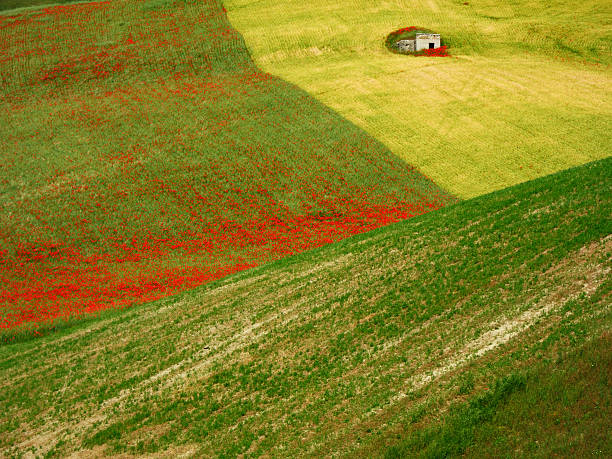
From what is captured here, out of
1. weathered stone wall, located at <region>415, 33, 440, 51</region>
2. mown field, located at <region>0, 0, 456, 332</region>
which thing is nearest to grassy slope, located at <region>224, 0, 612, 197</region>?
Result: weathered stone wall, located at <region>415, 33, 440, 51</region>

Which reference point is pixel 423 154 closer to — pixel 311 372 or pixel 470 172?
pixel 470 172

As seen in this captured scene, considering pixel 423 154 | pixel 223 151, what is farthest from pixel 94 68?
pixel 423 154

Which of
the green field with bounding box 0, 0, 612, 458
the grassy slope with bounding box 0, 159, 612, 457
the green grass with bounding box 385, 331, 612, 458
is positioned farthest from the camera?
the green field with bounding box 0, 0, 612, 458

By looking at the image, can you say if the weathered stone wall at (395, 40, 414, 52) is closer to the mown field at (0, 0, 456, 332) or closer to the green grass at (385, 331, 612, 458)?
the mown field at (0, 0, 456, 332)

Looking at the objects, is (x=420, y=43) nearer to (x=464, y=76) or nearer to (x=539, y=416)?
(x=464, y=76)

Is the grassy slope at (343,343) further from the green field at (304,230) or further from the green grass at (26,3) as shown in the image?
the green grass at (26,3)

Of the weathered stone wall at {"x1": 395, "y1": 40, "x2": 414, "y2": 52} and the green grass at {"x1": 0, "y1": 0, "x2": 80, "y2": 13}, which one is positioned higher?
the green grass at {"x1": 0, "y1": 0, "x2": 80, "y2": 13}

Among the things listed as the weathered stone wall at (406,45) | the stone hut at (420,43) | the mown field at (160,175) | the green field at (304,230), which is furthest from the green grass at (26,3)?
the stone hut at (420,43)
